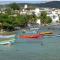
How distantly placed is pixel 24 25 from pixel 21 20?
0.57 m

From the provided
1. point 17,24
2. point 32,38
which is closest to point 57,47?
point 32,38

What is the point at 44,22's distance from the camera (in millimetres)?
37594

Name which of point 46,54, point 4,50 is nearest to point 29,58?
point 46,54

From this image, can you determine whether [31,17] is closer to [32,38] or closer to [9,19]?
[9,19]

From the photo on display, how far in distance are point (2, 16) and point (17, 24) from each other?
2083mm

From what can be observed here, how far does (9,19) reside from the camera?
31281mm

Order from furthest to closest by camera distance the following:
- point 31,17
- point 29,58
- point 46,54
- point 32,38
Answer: point 31,17
point 32,38
point 46,54
point 29,58

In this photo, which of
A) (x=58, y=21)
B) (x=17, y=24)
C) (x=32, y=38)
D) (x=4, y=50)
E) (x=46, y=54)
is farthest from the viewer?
(x=58, y=21)

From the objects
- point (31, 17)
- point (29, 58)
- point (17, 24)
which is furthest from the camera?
point (31, 17)

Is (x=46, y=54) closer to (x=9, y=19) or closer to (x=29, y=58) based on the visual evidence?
(x=29, y=58)

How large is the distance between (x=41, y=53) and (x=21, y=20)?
18.7 meters

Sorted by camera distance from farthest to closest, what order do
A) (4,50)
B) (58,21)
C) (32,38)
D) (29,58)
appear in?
(58,21), (32,38), (4,50), (29,58)

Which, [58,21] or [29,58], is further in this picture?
[58,21]

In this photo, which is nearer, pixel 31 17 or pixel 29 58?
pixel 29 58
